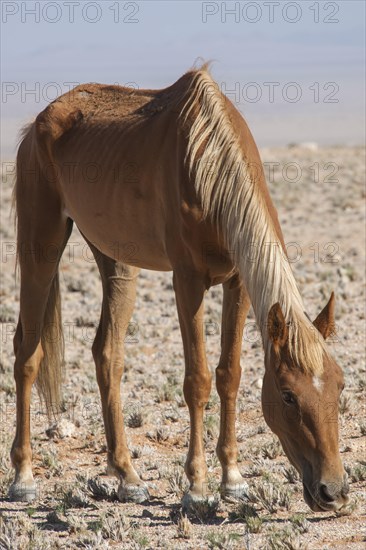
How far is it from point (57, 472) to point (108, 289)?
→ 1326mm

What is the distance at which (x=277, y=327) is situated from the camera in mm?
4762

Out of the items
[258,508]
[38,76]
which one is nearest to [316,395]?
[258,508]

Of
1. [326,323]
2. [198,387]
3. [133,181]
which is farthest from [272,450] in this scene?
[133,181]

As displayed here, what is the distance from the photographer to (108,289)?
6.71m

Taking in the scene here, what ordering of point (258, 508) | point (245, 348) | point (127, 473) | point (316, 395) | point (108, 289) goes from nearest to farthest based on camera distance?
1. point (316, 395)
2. point (258, 508)
3. point (127, 473)
4. point (108, 289)
5. point (245, 348)

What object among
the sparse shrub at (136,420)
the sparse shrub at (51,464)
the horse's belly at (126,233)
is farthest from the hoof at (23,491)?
the horse's belly at (126,233)

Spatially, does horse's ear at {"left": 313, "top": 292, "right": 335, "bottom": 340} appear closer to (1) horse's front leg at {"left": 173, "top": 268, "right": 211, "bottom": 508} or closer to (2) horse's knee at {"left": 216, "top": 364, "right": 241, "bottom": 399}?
(1) horse's front leg at {"left": 173, "top": 268, "right": 211, "bottom": 508}

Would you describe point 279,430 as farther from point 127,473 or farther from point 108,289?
point 108,289

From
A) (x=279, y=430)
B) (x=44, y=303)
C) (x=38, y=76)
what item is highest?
(x=38, y=76)

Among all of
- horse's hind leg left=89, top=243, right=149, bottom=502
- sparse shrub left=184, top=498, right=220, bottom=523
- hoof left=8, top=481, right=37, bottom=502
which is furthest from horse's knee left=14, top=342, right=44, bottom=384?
sparse shrub left=184, top=498, right=220, bottom=523

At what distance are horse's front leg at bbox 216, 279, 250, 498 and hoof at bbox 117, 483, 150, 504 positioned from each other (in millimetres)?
513

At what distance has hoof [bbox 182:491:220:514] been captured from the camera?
5.35 metres

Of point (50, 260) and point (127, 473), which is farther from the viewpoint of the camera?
point (50, 260)

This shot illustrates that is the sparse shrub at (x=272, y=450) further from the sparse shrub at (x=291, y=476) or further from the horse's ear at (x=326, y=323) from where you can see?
the horse's ear at (x=326, y=323)
